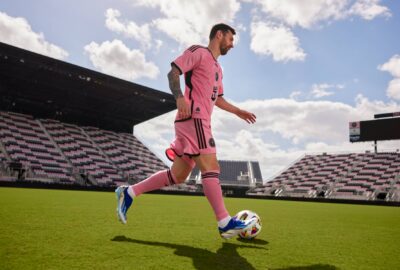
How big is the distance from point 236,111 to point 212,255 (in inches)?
78.6

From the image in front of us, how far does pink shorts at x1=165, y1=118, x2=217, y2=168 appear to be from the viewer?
2.88 meters

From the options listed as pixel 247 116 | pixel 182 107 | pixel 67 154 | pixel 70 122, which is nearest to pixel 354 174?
pixel 67 154

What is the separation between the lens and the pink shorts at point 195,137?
2.88 meters

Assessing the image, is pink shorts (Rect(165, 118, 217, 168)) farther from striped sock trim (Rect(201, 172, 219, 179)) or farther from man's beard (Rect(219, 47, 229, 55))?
man's beard (Rect(219, 47, 229, 55))

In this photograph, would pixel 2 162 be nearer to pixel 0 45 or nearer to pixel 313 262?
pixel 0 45

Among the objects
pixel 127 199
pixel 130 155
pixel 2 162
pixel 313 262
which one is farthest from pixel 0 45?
pixel 313 262

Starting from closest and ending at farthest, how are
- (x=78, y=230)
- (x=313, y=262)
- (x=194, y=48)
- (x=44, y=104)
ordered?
(x=313, y=262)
(x=78, y=230)
(x=194, y=48)
(x=44, y=104)

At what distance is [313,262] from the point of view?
6.95 feet

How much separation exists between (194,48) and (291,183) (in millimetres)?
33998

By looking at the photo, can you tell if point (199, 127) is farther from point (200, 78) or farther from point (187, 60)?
point (187, 60)

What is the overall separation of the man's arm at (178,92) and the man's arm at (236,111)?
3.29 feet

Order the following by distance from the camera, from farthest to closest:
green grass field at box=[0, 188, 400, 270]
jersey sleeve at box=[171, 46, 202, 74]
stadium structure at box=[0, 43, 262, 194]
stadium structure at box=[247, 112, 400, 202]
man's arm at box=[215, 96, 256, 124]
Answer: stadium structure at box=[247, 112, 400, 202]
stadium structure at box=[0, 43, 262, 194]
man's arm at box=[215, 96, 256, 124]
jersey sleeve at box=[171, 46, 202, 74]
green grass field at box=[0, 188, 400, 270]

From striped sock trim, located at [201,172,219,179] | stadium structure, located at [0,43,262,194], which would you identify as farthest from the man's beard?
stadium structure, located at [0,43,262,194]

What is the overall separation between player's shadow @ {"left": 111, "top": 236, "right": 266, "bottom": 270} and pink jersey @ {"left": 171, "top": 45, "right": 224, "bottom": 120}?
43.7 inches
